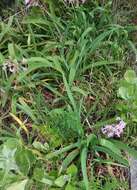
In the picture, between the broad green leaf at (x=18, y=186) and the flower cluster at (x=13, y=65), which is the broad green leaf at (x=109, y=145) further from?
the flower cluster at (x=13, y=65)

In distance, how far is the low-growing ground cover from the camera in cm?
249

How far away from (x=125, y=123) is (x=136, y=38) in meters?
0.76

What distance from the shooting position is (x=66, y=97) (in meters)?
2.80

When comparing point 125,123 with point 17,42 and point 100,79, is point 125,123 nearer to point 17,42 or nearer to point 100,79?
point 100,79

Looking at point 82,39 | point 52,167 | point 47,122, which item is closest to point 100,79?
point 82,39

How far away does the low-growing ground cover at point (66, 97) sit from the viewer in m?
2.49

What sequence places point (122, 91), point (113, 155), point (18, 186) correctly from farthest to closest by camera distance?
point (122, 91), point (113, 155), point (18, 186)

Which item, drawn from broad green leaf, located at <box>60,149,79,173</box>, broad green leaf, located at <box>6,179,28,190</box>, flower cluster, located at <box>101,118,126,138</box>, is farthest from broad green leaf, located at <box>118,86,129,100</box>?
broad green leaf, located at <box>6,179,28,190</box>

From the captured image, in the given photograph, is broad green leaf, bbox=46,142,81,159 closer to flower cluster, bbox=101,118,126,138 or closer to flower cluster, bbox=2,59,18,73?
flower cluster, bbox=101,118,126,138

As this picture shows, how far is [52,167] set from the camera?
256cm

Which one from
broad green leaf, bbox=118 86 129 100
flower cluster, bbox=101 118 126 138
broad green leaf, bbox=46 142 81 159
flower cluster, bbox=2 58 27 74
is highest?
flower cluster, bbox=2 58 27 74

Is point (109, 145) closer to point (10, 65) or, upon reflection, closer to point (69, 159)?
point (69, 159)

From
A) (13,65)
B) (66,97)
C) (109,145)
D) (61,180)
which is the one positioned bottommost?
(61,180)

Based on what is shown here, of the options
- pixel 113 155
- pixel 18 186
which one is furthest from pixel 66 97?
pixel 18 186
